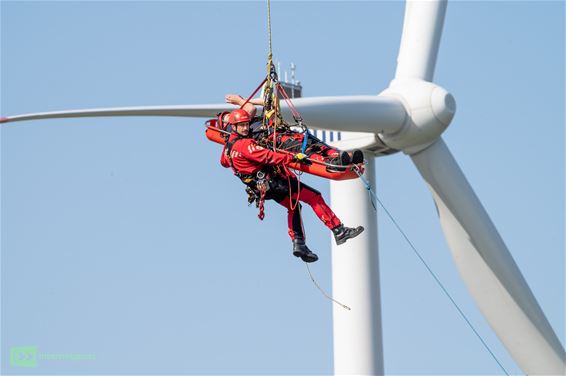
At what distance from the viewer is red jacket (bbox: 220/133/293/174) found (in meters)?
22.9

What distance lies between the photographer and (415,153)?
33906 mm

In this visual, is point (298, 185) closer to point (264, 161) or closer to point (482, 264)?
point (264, 161)

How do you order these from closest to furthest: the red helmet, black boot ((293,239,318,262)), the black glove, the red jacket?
the black glove < the red jacket < the red helmet < black boot ((293,239,318,262))

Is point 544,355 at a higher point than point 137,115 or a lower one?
lower

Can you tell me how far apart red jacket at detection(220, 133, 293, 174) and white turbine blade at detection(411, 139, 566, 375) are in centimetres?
1053

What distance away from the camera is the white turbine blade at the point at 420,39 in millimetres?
33406

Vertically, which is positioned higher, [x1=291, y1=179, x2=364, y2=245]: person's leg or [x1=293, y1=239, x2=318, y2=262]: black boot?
[x1=291, y1=179, x2=364, y2=245]: person's leg

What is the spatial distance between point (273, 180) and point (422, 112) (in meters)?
10.2

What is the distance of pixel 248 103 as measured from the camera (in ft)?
79.3

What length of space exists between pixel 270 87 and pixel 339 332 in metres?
14.4

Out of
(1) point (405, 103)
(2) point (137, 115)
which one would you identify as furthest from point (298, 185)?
(1) point (405, 103)

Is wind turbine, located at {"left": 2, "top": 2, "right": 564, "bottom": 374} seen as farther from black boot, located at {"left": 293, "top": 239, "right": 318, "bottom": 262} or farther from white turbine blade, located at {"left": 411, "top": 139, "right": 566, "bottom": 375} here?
black boot, located at {"left": 293, "top": 239, "right": 318, "bottom": 262}

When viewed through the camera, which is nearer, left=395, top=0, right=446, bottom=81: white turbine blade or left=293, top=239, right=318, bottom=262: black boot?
left=293, top=239, right=318, bottom=262: black boot

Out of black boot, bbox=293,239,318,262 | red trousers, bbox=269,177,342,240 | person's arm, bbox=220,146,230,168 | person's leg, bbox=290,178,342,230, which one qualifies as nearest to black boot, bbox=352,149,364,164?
red trousers, bbox=269,177,342,240
